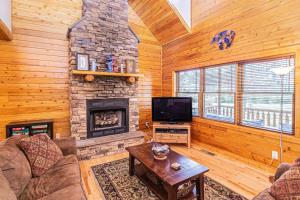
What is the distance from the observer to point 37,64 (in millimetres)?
3574

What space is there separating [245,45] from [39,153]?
12.4ft

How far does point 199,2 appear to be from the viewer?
4.03 meters

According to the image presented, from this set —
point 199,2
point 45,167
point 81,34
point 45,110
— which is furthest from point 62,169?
point 199,2

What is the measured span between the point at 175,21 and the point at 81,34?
2.41 m

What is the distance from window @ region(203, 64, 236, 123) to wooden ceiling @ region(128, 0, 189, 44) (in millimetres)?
1444

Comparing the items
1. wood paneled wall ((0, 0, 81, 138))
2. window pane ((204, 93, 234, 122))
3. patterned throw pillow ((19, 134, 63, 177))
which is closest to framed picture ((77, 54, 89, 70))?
wood paneled wall ((0, 0, 81, 138))

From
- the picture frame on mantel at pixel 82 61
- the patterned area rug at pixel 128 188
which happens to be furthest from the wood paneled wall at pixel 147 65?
the patterned area rug at pixel 128 188

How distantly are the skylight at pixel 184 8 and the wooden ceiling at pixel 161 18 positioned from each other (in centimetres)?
10

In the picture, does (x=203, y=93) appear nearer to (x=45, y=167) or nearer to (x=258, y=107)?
(x=258, y=107)

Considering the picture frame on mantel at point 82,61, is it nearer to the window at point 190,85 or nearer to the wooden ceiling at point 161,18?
the wooden ceiling at point 161,18

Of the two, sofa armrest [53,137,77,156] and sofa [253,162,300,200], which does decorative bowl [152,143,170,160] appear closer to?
sofa [253,162,300,200]

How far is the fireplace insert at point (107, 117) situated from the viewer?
11.9ft

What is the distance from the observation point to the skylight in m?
4.13

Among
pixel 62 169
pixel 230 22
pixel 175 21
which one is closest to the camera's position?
pixel 62 169
